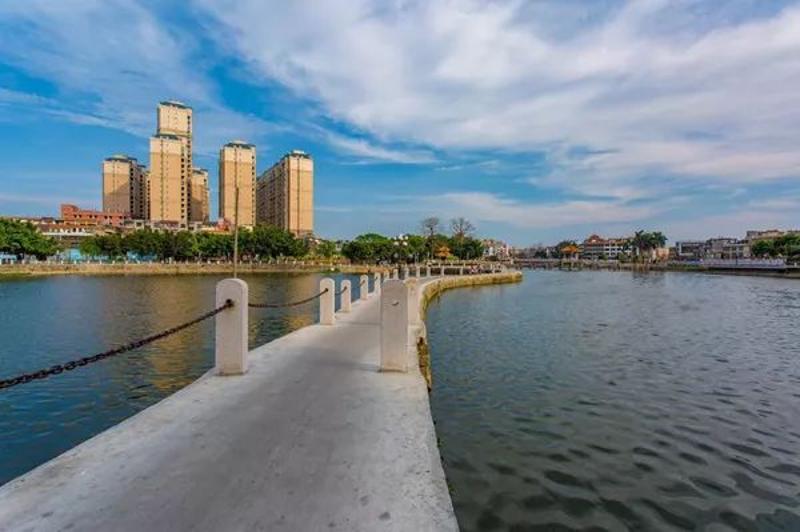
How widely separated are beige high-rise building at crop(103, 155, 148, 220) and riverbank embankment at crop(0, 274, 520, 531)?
559 ft

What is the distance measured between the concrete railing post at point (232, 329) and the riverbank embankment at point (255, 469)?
24.1 inches

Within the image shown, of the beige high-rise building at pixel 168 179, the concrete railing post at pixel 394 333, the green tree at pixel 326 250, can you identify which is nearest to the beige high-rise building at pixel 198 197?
the beige high-rise building at pixel 168 179

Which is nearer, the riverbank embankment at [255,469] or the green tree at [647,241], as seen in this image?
the riverbank embankment at [255,469]

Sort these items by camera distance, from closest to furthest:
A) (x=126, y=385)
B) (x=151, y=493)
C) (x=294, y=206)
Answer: (x=151, y=493)
(x=126, y=385)
(x=294, y=206)

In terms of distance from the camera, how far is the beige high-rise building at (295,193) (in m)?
145

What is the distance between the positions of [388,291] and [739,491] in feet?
17.3

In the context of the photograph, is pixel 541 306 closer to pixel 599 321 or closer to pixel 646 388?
pixel 599 321

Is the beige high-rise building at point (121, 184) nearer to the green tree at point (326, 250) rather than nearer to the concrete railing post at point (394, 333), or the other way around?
the green tree at point (326, 250)

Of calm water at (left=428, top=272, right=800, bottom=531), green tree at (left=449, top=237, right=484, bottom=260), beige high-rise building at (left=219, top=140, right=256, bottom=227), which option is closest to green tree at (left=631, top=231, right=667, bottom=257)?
green tree at (left=449, top=237, right=484, bottom=260)

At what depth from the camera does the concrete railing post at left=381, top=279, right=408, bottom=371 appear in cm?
800

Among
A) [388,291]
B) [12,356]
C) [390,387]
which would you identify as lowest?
[12,356]

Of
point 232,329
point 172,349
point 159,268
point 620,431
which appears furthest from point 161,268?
point 620,431

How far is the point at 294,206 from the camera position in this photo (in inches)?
5743

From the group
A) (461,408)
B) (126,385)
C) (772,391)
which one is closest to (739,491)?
(461,408)
